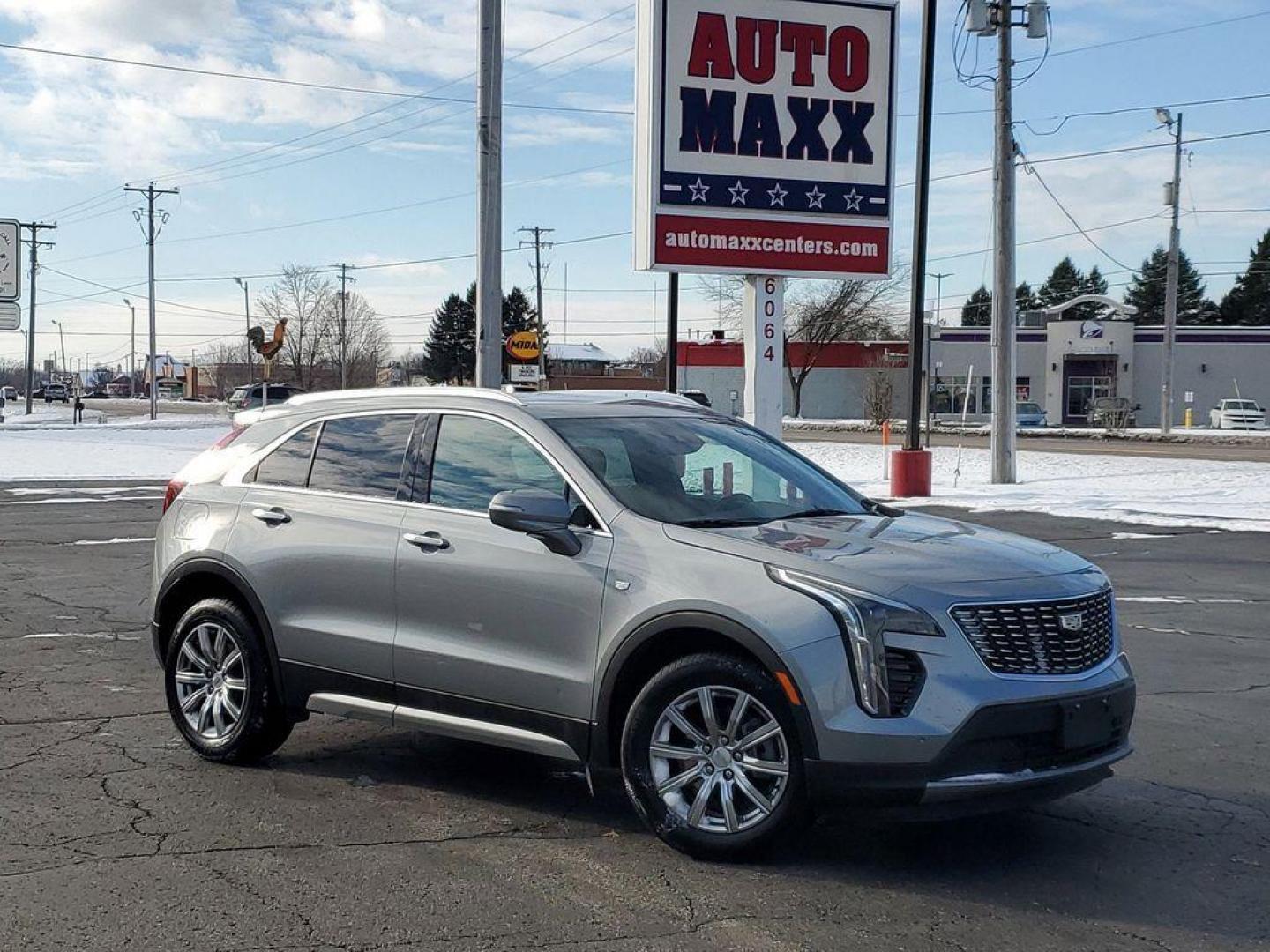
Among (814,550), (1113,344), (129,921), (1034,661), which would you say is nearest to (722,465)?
(814,550)

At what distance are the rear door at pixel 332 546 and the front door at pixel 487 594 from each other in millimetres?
149

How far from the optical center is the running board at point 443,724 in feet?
17.7

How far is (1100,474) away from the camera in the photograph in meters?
27.6

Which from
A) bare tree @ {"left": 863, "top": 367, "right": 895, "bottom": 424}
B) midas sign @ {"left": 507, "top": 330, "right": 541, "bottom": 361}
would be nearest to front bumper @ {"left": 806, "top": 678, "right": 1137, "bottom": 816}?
midas sign @ {"left": 507, "top": 330, "right": 541, "bottom": 361}

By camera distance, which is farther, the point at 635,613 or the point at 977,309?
the point at 977,309

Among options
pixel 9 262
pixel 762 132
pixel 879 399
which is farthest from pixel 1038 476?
pixel 879 399

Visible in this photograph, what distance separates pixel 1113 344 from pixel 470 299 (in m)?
49.0

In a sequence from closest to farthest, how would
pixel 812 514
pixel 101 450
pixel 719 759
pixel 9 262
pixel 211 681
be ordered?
1. pixel 719 759
2. pixel 812 514
3. pixel 211 681
4. pixel 101 450
5. pixel 9 262

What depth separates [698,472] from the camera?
5887 mm

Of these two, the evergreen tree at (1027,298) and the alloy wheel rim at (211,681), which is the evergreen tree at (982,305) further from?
the alloy wheel rim at (211,681)

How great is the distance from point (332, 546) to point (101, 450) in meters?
34.8

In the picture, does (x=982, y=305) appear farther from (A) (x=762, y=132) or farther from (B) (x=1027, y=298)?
(A) (x=762, y=132)

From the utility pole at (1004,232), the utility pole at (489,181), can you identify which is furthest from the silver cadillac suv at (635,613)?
the utility pole at (1004,232)

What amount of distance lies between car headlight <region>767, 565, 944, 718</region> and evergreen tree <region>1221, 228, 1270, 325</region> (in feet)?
365
